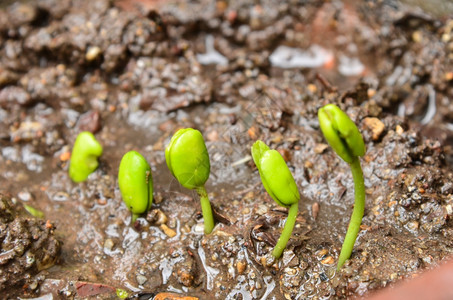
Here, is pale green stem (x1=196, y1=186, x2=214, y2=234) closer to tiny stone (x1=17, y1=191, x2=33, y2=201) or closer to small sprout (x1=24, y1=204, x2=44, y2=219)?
small sprout (x1=24, y1=204, x2=44, y2=219)

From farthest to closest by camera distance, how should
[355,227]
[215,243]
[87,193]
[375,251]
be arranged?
1. [87,193]
2. [215,243]
3. [375,251]
4. [355,227]

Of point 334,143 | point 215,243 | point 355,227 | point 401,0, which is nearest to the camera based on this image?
point 334,143

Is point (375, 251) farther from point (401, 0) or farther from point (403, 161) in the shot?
point (401, 0)

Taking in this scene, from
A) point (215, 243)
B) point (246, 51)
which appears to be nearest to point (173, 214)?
point (215, 243)

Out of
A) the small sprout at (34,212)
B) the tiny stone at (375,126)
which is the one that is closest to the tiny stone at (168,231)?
the small sprout at (34,212)

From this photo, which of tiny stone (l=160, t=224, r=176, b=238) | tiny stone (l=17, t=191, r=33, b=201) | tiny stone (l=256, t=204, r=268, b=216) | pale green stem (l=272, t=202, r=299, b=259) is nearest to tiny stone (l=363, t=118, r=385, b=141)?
tiny stone (l=256, t=204, r=268, b=216)

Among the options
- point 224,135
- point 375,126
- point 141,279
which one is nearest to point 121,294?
point 141,279
